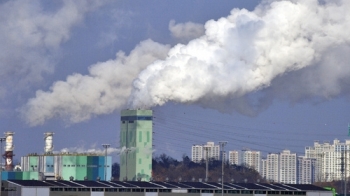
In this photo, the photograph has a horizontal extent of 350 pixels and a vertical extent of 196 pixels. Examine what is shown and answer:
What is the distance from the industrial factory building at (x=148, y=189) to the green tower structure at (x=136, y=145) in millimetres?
57772

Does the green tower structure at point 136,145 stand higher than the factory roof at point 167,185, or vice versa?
the green tower structure at point 136,145

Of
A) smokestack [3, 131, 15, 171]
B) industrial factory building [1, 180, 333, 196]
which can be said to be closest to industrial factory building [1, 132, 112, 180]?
smokestack [3, 131, 15, 171]

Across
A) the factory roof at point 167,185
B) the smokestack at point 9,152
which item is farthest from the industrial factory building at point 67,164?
the factory roof at point 167,185

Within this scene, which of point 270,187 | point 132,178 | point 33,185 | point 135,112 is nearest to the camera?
point 33,185

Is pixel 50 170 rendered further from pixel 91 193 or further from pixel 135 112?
pixel 91 193

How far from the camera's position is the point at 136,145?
178125mm

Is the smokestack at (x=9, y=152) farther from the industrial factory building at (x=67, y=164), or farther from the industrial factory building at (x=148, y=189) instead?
the industrial factory building at (x=148, y=189)

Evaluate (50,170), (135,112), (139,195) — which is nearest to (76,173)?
(50,170)

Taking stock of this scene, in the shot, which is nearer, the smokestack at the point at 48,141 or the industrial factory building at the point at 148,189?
the industrial factory building at the point at 148,189

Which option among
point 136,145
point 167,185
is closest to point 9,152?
point 136,145

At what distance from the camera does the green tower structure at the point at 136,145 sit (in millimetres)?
173125

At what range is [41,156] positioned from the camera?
185125 mm

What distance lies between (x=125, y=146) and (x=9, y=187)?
244 ft

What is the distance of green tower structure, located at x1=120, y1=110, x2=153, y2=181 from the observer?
173m
